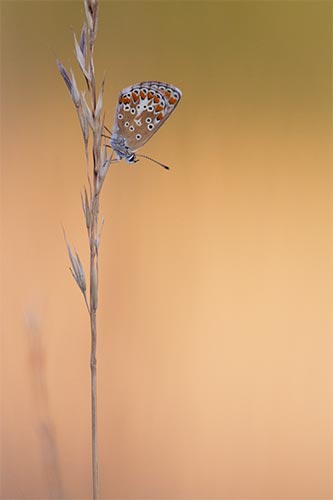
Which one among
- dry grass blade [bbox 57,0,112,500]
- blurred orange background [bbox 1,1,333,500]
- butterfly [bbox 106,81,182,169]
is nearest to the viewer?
dry grass blade [bbox 57,0,112,500]

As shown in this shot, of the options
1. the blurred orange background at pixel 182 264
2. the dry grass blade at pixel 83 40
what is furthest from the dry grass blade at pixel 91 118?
the blurred orange background at pixel 182 264

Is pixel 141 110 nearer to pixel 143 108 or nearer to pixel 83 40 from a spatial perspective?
pixel 143 108

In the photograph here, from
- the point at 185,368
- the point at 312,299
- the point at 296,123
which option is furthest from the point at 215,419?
the point at 296,123

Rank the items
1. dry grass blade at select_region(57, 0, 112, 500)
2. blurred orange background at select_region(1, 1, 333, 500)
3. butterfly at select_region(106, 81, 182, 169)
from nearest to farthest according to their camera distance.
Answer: dry grass blade at select_region(57, 0, 112, 500)
butterfly at select_region(106, 81, 182, 169)
blurred orange background at select_region(1, 1, 333, 500)

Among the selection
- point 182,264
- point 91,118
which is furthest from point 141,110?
point 182,264

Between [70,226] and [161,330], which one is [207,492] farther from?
[70,226]

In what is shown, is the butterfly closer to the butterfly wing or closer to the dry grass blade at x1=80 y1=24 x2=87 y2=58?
the butterfly wing

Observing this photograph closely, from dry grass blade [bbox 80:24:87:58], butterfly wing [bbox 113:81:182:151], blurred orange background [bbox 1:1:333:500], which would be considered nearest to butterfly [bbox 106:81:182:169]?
butterfly wing [bbox 113:81:182:151]

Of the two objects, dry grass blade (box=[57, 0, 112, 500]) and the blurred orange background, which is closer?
dry grass blade (box=[57, 0, 112, 500])

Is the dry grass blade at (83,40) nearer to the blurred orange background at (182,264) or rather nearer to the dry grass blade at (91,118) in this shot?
the dry grass blade at (91,118)
